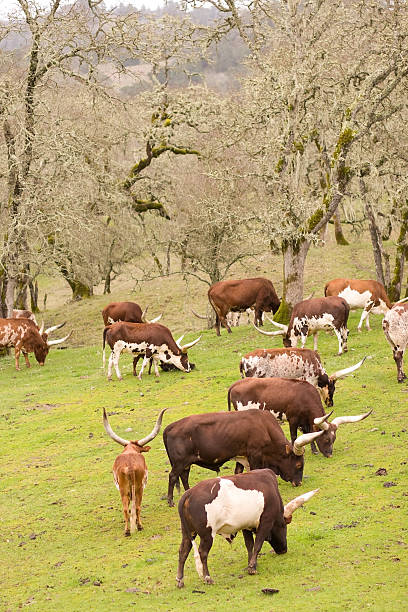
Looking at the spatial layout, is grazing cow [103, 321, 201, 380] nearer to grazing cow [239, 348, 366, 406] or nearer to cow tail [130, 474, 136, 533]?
grazing cow [239, 348, 366, 406]

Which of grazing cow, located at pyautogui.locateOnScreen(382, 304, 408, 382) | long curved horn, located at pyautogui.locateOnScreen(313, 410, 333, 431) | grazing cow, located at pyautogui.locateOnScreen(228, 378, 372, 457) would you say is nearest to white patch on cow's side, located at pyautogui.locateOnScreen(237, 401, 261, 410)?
grazing cow, located at pyautogui.locateOnScreen(228, 378, 372, 457)

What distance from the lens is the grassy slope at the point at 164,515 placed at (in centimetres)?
866

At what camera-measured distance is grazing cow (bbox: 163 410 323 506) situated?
11312 mm

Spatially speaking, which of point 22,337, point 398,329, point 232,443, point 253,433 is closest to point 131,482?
point 232,443

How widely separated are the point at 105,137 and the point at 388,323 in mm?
21013

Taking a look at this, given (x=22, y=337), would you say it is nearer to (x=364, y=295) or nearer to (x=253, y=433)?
(x=364, y=295)

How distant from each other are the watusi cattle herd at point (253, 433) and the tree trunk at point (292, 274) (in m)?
1.77

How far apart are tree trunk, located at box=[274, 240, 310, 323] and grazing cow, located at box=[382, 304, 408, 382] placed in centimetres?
858

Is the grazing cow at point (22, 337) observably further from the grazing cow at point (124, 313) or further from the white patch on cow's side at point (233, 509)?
the white patch on cow's side at point (233, 509)

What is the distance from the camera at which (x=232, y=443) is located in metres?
11.3

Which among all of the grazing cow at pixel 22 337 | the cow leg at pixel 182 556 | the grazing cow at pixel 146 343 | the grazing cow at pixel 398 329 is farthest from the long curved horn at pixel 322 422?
the grazing cow at pixel 22 337

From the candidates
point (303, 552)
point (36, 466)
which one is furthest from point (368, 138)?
point (303, 552)

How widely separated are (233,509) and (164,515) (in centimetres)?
292

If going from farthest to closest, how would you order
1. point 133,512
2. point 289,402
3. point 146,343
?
point 146,343 < point 289,402 < point 133,512
